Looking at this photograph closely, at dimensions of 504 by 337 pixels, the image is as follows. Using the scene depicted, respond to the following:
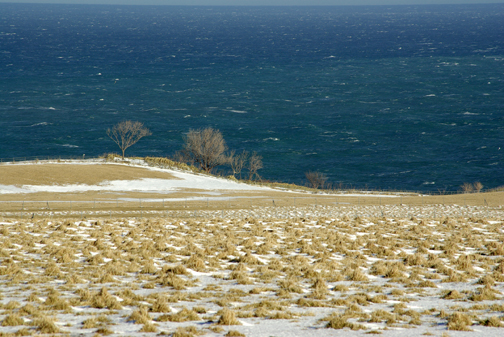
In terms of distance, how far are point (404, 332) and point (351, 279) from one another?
244 inches

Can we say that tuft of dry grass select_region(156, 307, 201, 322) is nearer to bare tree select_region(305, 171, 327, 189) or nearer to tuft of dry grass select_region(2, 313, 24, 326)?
tuft of dry grass select_region(2, 313, 24, 326)

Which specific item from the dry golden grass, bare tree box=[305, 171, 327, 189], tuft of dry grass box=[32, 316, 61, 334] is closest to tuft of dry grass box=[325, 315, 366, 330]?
tuft of dry grass box=[32, 316, 61, 334]

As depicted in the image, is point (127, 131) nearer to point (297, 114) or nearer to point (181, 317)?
point (297, 114)

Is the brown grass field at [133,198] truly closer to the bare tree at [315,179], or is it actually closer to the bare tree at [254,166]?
the bare tree at [315,179]

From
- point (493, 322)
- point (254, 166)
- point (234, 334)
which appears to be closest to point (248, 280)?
point (234, 334)

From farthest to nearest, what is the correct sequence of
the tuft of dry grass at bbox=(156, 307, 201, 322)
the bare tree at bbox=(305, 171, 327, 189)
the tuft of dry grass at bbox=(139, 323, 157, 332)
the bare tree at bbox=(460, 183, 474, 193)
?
the bare tree at bbox=(305, 171, 327, 189) → the bare tree at bbox=(460, 183, 474, 193) → the tuft of dry grass at bbox=(156, 307, 201, 322) → the tuft of dry grass at bbox=(139, 323, 157, 332)

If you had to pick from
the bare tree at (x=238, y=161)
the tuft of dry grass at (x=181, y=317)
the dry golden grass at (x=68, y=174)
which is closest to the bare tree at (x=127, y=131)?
the dry golden grass at (x=68, y=174)

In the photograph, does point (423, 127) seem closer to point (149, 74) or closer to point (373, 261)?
point (373, 261)

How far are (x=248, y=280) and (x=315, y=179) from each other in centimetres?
5579

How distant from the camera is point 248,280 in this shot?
67.8ft

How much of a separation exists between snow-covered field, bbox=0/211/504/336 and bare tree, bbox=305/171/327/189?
40.2 m

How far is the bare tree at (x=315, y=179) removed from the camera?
244ft

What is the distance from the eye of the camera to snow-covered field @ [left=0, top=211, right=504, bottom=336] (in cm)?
1556

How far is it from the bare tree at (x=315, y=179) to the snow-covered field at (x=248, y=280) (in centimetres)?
4019
